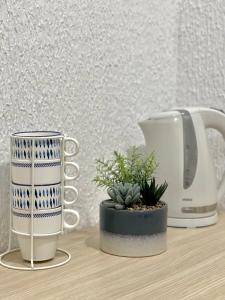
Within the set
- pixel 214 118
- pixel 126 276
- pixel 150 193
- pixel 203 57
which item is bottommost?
pixel 126 276

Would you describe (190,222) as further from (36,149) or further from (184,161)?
(36,149)

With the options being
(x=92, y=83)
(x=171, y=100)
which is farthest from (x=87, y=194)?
(x=171, y=100)

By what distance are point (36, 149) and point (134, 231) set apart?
0.68ft

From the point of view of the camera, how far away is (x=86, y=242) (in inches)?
36.4

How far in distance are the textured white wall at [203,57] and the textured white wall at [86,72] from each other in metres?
0.02

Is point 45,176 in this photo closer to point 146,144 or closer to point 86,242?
point 86,242

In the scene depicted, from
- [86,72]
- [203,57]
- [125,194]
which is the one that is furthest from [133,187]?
[203,57]

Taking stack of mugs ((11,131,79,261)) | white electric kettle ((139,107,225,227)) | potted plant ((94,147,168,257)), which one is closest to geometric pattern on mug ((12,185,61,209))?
stack of mugs ((11,131,79,261))

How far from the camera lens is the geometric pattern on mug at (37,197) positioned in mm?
783

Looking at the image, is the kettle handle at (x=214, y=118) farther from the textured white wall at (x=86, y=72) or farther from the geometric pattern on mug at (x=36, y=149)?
the geometric pattern on mug at (x=36, y=149)

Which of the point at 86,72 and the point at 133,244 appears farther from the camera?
the point at 86,72

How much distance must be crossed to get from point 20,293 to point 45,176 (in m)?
0.18

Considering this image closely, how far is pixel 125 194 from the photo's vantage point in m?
0.86

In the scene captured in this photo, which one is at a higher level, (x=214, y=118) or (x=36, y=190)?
(x=214, y=118)
